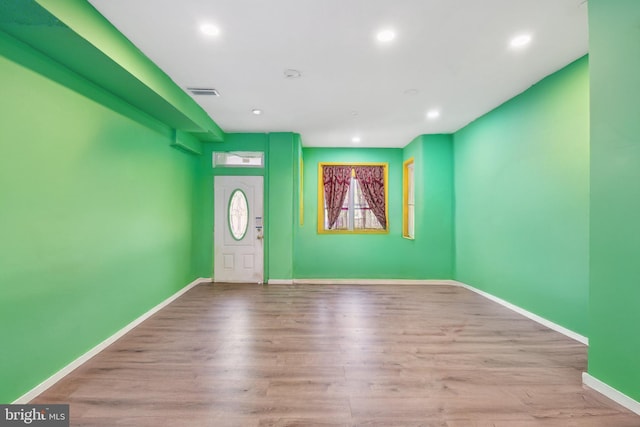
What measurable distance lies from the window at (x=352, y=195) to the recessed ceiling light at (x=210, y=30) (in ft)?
12.7

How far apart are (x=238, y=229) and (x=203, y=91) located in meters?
2.66

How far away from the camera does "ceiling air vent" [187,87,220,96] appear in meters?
3.41

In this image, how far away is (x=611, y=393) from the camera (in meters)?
1.95

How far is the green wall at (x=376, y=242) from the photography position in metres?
5.40

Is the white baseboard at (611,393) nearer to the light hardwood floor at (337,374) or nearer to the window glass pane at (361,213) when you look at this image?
the light hardwood floor at (337,374)

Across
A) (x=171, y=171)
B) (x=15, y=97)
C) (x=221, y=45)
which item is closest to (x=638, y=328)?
(x=221, y=45)

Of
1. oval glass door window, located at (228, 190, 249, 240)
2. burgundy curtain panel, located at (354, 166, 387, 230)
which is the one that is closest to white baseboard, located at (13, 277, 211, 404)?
oval glass door window, located at (228, 190, 249, 240)

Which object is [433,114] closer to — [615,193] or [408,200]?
[408,200]

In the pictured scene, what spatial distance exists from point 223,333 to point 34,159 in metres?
2.30

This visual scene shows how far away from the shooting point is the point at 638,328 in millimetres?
1781

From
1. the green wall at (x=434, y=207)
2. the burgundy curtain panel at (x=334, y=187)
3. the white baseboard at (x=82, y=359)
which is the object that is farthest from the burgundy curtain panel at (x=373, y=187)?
the white baseboard at (x=82, y=359)

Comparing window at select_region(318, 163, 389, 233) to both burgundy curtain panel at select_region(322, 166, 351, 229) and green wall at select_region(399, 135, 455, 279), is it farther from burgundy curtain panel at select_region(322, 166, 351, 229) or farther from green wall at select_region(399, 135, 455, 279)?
green wall at select_region(399, 135, 455, 279)

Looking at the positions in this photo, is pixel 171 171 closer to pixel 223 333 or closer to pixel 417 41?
pixel 223 333

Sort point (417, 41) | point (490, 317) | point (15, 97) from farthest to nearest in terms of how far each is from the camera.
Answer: point (490, 317) < point (417, 41) < point (15, 97)
